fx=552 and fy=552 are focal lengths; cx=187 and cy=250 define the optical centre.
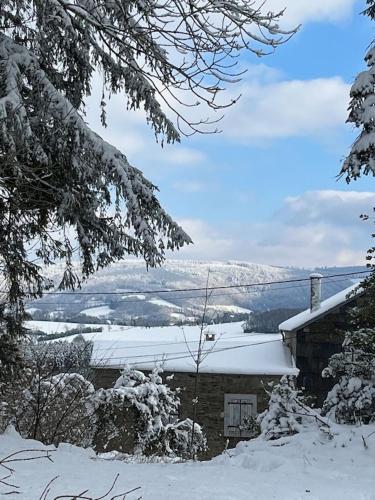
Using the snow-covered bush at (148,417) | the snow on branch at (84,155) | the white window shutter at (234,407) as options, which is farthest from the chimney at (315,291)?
the snow on branch at (84,155)

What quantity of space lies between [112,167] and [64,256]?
1.53 meters

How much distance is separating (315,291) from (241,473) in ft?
56.0

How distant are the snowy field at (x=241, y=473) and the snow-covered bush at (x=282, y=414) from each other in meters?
0.26

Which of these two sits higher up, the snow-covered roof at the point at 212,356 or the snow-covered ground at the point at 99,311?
the snow-covered roof at the point at 212,356

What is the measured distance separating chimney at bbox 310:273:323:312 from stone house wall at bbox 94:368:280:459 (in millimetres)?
3571

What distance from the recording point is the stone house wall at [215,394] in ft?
62.7

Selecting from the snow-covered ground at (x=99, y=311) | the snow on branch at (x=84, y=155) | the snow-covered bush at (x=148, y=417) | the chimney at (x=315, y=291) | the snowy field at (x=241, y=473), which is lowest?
the snow-covered ground at (x=99, y=311)

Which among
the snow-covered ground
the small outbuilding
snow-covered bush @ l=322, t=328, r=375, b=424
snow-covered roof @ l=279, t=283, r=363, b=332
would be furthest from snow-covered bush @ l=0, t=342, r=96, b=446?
the snow-covered ground

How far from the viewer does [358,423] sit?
6746 mm

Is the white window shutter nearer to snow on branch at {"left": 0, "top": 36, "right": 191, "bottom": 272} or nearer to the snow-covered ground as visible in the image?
snow on branch at {"left": 0, "top": 36, "right": 191, "bottom": 272}

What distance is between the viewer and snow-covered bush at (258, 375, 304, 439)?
6.87 m

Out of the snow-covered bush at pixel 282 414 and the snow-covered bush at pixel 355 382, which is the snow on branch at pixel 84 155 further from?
the snow-covered bush at pixel 355 382

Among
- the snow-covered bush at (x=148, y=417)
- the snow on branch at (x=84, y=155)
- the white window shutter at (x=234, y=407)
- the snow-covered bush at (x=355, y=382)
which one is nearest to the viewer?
the snow on branch at (x=84, y=155)

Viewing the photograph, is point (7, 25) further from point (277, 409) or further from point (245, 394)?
point (245, 394)
